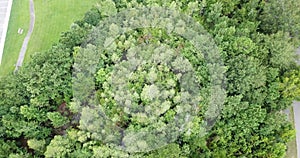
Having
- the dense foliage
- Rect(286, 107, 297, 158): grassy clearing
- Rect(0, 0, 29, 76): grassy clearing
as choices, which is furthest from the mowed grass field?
Rect(286, 107, 297, 158): grassy clearing

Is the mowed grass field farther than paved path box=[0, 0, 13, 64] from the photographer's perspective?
No

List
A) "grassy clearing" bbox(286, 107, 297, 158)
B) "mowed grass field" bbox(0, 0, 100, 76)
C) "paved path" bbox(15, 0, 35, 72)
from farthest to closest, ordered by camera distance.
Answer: "mowed grass field" bbox(0, 0, 100, 76), "paved path" bbox(15, 0, 35, 72), "grassy clearing" bbox(286, 107, 297, 158)

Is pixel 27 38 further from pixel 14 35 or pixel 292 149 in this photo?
pixel 292 149

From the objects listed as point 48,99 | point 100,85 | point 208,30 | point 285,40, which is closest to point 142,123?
point 100,85

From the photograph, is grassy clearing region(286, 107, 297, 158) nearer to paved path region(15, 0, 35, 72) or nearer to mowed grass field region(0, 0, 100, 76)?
mowed grass field region(0, 0, 100, 76)

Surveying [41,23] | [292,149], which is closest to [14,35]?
[41,23]

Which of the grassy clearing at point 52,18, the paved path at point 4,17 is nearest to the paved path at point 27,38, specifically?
the grassy clearing at point 52,18

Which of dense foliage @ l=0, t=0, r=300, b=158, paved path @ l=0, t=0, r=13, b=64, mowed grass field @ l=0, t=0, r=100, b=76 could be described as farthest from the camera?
paved path @ l=0, t=0, r=13, b=64
